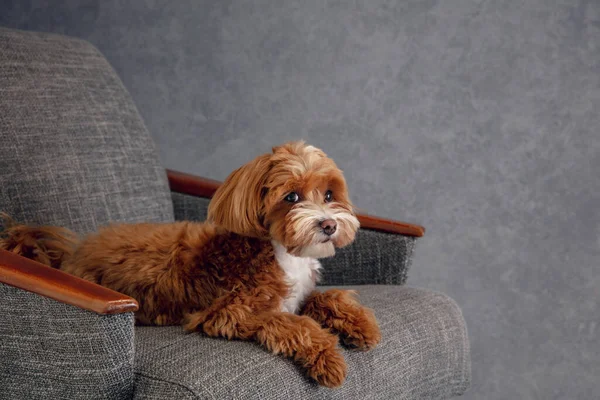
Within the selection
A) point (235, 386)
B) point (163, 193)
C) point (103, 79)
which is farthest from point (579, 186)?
point (235, 386)

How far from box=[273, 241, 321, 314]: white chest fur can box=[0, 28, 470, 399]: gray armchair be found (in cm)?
19

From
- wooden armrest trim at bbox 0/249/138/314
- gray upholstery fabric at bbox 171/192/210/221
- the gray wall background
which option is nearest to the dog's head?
wooden armrest trim at bbox 0/249/138/314

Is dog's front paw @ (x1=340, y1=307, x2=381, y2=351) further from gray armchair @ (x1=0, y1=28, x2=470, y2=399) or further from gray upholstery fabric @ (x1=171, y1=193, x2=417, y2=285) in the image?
gray upholstery fabric @ (x1=171, y1=193, x2=417, y2=285)

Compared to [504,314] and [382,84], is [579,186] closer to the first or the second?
[504,314]

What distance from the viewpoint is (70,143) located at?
2266mm

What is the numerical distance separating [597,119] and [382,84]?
0.82m

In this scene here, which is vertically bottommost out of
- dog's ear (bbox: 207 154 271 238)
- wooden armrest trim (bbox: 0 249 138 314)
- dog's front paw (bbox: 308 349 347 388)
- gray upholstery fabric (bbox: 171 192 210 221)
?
gray upholstery fabric (bbox: 171 192 210 221)

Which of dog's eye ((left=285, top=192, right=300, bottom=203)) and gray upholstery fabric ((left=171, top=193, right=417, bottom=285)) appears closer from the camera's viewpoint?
dog's eye ((left=285, top=192, right=300, bottom=203))

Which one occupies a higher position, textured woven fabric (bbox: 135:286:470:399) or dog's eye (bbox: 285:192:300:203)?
dog's eye (bbox: 285:192:300:203)

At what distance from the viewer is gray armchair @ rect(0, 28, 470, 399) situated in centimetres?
143

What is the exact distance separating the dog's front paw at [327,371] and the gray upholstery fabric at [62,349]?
35 centimetres

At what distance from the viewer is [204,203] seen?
2.52 meters

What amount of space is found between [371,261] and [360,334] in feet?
1.93

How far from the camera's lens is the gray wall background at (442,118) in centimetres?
298
